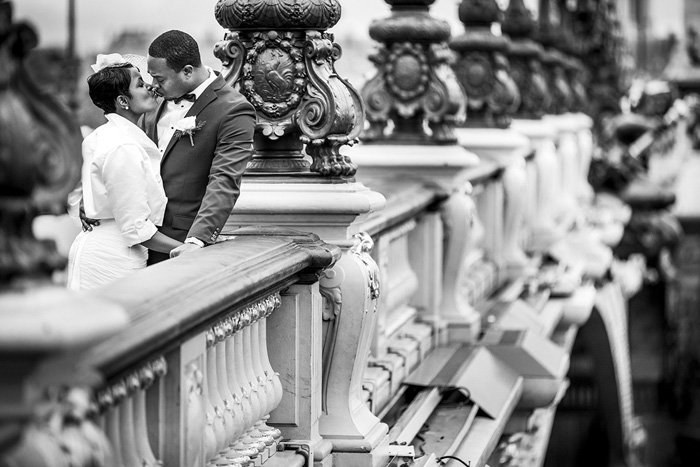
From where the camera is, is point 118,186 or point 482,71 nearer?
point 118,186

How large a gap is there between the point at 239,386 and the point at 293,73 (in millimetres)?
1537

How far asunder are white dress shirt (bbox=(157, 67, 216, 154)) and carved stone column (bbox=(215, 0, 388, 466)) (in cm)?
26

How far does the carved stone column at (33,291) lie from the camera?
3.12m

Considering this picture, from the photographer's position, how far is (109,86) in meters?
6.11

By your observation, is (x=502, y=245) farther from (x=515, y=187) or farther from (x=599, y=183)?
(x=599, y=183)

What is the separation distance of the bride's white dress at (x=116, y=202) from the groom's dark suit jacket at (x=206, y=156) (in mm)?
83

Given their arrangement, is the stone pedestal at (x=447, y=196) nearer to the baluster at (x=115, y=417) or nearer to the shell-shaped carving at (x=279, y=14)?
the shell-shaped carving at (x=279, y=14)

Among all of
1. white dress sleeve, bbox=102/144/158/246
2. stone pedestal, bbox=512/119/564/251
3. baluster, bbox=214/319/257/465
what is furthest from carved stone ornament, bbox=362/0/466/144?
stone pedestal, bbox=512/119/564/251

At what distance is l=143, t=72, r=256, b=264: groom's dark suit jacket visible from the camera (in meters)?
5.96

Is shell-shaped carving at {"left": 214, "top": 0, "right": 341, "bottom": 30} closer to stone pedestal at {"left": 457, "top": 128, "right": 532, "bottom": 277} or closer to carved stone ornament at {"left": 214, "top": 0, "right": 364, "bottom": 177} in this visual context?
carved stone ornament at {"left": 214, "top": 0, "right": 364, "bottom": 177}

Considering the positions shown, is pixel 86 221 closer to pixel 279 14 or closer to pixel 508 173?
pixel 279 14

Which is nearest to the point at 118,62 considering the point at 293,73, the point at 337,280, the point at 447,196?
the point at 293,73

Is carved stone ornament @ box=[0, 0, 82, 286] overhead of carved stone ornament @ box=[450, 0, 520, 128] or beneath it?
overhead

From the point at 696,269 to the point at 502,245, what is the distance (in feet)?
96.1
